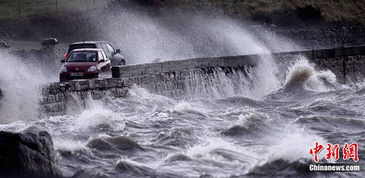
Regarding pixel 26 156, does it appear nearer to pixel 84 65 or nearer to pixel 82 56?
pixel 84 65

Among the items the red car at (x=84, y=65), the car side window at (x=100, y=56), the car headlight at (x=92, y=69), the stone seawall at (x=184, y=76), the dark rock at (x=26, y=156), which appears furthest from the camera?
the car side window at (x=100, y=56)

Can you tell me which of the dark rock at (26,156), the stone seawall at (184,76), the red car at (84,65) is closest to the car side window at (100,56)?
the red car at (84,65)

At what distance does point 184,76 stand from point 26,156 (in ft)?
44.5

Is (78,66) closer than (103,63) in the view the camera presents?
Yes

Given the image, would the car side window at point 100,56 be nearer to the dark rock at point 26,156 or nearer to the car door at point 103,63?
the car door at point 103,63

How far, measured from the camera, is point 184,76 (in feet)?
81.8

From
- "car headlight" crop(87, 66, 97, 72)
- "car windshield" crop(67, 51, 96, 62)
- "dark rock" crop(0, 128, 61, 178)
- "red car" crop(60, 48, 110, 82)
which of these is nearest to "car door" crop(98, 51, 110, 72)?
"red car" crop(60, 48, 110, 82)

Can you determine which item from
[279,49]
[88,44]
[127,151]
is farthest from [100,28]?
[127,151]

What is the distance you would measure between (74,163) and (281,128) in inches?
226

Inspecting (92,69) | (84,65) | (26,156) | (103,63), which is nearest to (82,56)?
(103,63)

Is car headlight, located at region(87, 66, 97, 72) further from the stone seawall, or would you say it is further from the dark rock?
the dark rock

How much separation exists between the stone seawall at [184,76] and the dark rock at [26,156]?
22.9 ft

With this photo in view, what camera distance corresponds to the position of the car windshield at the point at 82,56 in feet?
81.6

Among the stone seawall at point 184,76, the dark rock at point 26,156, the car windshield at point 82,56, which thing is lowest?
the dark rock at point 26,156
